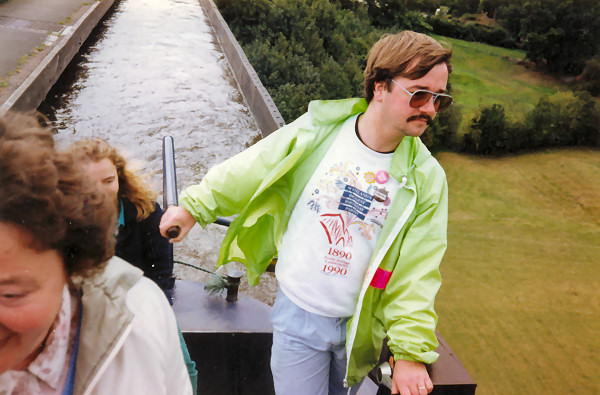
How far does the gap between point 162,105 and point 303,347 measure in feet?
20.8

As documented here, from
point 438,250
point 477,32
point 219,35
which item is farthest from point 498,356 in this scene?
point 477,32

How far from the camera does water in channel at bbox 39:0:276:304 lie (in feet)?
18.6

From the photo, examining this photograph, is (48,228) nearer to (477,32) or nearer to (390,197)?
(390,197)

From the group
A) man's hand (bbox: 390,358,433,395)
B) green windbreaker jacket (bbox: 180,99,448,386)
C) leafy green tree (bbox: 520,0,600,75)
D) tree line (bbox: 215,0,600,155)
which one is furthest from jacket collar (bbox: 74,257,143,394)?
leafy green tree (bbox: 520,0,600,75)

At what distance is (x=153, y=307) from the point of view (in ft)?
3.36

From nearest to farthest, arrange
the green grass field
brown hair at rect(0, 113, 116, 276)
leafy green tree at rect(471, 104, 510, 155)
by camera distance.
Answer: brown hair at rect(0, 113, 116, 276) < leafy green tree at rect(471, 104, 510, 155) < the green grass field

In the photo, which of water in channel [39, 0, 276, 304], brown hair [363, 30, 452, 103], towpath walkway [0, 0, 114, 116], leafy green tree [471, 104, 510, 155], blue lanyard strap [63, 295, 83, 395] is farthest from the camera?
leafy green tree [471, 104, 510, 155]

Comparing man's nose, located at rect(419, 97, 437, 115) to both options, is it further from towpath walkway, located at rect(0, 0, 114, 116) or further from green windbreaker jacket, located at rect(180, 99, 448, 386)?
towpath walkway, located at rect(0, 0, 114, 116)

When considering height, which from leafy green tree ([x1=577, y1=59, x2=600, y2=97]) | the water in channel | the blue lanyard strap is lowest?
leafy green tree ([x1=577, y1=59, x2=600, y2=97])

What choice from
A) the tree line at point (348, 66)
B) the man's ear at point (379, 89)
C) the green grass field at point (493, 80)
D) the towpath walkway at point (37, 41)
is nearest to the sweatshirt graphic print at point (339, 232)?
the man's ear at point (379, 89)

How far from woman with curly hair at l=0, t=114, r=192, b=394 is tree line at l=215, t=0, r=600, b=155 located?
831 cm

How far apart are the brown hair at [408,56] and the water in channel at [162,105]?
9.65 feet

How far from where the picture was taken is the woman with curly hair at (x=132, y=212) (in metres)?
1.88

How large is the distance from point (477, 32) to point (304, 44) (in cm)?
1695
